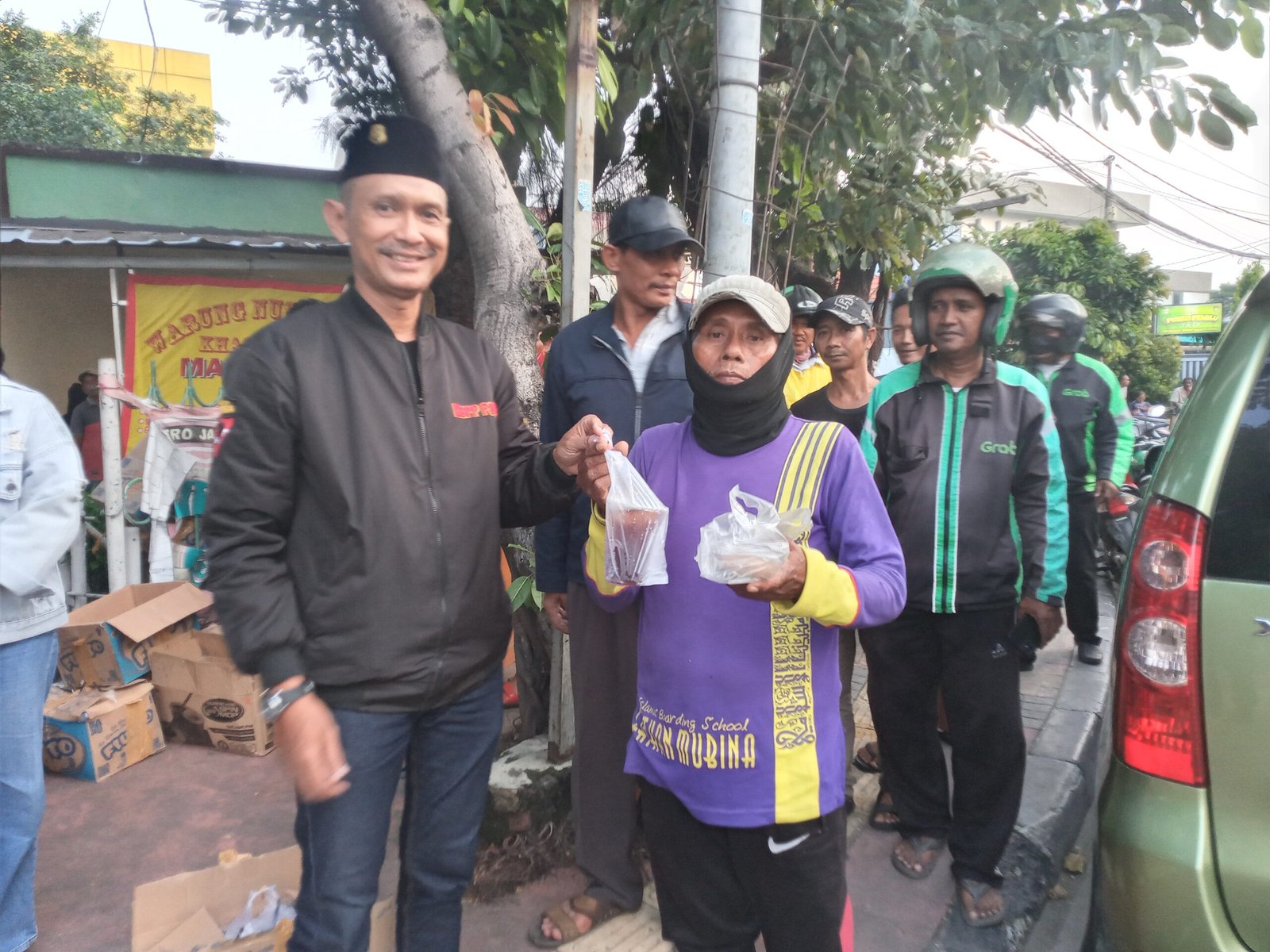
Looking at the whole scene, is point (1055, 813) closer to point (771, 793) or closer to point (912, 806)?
point (912, 806)

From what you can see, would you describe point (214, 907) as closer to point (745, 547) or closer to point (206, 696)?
point (745, 547)

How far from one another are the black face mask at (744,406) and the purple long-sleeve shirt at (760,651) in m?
0.03

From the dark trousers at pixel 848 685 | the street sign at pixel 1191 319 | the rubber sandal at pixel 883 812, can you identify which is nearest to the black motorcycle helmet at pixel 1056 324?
the dark trousers at pixel 848 685

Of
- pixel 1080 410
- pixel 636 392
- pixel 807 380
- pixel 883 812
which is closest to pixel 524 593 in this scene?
pixel 636 392

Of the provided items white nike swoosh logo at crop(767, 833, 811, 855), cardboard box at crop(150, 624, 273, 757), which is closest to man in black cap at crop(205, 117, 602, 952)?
white nike swoosh logo at crop(767, 833, 811, 855)

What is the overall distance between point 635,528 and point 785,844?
2.28 ft

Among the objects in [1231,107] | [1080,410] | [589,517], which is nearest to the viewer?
[589,517]

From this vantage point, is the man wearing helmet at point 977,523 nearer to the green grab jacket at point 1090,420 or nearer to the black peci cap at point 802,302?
the black peci cap at point 802,302

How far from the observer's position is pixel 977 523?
2.69 m

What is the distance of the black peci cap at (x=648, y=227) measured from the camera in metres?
2.61

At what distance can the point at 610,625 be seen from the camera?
261 cm

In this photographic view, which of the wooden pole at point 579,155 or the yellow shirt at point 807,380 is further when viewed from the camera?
the yellow shirt at point 807,380

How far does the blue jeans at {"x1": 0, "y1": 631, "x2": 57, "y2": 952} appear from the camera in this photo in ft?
8.05

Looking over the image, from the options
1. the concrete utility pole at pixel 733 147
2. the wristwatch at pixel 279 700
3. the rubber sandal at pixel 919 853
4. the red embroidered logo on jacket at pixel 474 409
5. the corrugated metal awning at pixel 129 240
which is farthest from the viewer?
the corrugated metal awning at pixel 129 240
